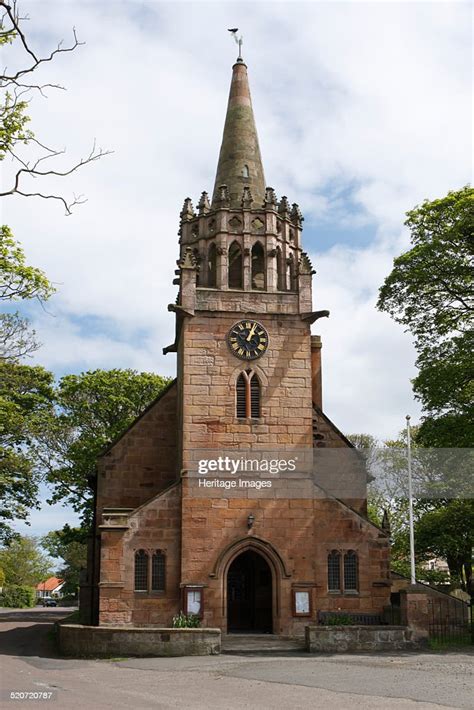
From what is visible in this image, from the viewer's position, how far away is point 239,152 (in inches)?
1309

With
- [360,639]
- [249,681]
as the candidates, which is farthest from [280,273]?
[249,681]

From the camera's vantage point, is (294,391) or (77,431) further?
(77,431)

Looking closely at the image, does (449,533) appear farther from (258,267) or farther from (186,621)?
(186,621)

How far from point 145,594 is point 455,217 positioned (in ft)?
55.5

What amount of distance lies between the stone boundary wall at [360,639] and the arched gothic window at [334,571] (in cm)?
439

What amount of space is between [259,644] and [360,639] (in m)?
3.86

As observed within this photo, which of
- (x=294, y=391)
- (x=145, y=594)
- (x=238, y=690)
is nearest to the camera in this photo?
(x=238, y=690)

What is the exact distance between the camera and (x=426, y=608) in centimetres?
2439

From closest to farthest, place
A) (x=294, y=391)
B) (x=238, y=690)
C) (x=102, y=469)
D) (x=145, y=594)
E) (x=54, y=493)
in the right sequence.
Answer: (x=238, y=690), (x=145, y=594), (x=294, y=391), (x=102, y=469), (x=54, y=493)

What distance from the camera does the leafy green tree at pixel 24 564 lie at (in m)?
85.2

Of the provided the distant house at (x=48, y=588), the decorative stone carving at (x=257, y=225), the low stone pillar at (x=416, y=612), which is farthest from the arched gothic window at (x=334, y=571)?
the distant house at (x=48, y=588)

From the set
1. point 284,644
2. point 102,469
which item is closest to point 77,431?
point 102,469

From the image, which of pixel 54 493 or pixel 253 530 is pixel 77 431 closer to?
pixel 54 493

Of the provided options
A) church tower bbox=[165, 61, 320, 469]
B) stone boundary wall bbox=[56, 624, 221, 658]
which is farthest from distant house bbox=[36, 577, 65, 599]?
stone boundary wall bbox=[56, 624, 221, 658]
